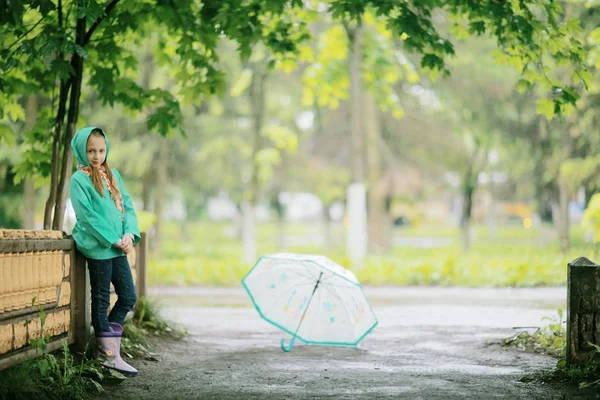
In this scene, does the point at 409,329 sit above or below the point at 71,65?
below

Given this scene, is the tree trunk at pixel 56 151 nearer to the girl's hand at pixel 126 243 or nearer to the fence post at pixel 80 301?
the fence post at pixel 80 301

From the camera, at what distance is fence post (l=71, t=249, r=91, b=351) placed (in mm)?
6191

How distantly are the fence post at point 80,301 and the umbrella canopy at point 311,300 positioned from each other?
6.84ft

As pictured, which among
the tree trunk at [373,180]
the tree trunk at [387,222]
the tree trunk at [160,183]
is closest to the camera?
the tree trunk at [160,183]

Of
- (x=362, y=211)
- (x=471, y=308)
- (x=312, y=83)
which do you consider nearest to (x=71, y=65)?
(x=471, y=308)

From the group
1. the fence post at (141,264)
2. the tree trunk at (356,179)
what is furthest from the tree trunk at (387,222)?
the fence post at (141,264)

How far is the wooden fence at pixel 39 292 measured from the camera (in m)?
5.00

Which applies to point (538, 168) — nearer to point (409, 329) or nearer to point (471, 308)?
point (471, 308)

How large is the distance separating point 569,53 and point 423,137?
1796 centimetres

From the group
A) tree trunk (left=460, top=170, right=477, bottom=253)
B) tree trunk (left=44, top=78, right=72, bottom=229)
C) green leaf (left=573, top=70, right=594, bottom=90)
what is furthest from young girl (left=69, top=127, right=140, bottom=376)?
tree trunk (left=460, top=170, right=477, bottom=253)

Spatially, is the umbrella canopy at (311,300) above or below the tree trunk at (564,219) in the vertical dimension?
below

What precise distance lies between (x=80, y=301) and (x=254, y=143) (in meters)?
14.6

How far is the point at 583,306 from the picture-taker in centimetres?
587

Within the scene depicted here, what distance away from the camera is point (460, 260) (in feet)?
60.5
